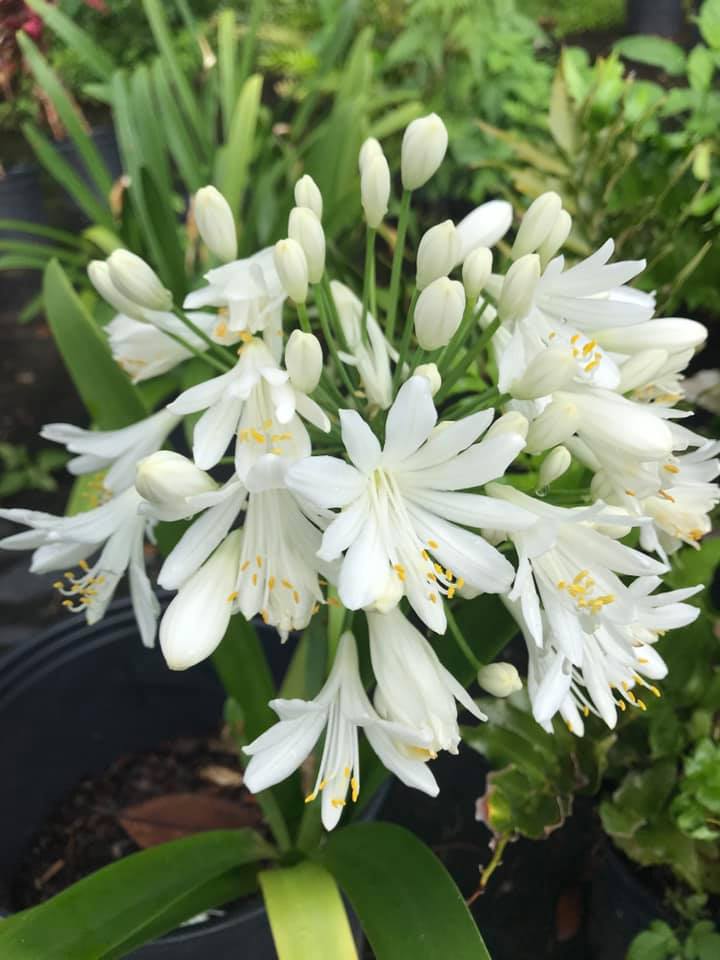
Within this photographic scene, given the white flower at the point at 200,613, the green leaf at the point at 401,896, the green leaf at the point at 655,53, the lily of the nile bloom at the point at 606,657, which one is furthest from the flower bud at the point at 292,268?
the green leaf at the point at 655,53

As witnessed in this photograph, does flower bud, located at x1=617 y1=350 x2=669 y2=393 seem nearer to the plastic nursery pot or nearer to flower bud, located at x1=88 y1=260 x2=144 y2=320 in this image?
flower bud, located at x1=88 y1=260 x2=144 y2=320

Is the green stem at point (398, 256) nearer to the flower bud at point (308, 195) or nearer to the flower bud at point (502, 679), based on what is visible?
the flower bud at point (308, 195)

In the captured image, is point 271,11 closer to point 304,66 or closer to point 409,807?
point 304,66

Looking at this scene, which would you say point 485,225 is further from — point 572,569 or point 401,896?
point 401,896

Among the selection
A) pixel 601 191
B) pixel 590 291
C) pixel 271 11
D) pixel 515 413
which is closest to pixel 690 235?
pixel 601 191

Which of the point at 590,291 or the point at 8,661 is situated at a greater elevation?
the point at 590,291

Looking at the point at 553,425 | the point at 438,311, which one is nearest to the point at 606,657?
the point at 553,425
